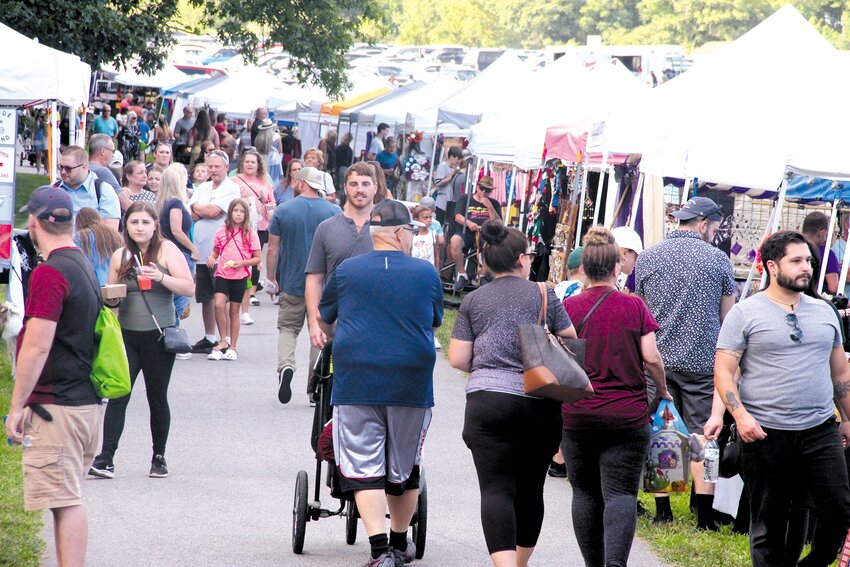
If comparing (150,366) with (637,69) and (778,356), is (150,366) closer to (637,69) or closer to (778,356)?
(778,356)

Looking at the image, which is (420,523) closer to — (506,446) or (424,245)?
(506,446)

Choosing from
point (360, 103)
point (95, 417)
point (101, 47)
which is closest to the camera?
point (95, 417)

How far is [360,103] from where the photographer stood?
97.0ft

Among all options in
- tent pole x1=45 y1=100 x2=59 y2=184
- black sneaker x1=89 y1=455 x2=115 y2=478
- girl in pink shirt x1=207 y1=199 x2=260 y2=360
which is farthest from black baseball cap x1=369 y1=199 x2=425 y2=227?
girl in pink shirt x1=207 y1=199 x2=260 y2=360

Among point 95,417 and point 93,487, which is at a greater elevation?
point 95,417

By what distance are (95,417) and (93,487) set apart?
2366 mm

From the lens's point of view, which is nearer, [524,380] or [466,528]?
[524,380]

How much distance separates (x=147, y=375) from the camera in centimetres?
765

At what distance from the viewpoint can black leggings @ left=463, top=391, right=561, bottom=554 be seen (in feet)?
17.6

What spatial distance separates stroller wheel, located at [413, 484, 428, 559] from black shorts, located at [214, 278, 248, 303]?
19.9 feet

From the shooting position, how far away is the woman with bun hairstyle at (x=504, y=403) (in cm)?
539

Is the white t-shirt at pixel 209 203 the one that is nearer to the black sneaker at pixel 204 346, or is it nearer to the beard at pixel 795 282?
the black sneaker at pixel 204 346

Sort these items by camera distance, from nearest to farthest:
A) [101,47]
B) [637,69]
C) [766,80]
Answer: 1. [766,80]
2. [101,47]
3. [637,69]

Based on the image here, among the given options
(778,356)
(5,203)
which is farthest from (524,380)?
(5,203)
